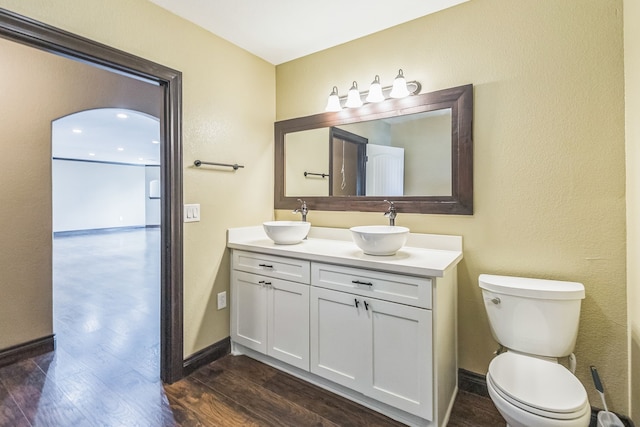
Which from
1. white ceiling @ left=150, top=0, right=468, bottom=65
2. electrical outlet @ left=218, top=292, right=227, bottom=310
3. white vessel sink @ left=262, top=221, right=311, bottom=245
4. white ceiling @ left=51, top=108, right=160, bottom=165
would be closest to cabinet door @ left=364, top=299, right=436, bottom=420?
white vessel sink @ left=262, top=221, right=311, bottom=245

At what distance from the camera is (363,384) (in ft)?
5.56

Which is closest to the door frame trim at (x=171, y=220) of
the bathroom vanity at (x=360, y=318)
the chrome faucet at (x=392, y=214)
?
the bathroom vanity at (x=360, y=318)

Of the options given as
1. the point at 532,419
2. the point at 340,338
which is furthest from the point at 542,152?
the point at 340,338

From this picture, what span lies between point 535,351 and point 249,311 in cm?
169

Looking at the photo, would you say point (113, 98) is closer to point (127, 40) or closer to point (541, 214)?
point (127, 40)

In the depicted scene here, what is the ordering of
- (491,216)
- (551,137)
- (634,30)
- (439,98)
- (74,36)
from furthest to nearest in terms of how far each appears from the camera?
(439,98) < (491,216) < (551,137) < (74,36) < (634,30)

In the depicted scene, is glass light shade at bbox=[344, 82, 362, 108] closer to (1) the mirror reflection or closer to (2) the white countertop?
(1) the mirror reflection

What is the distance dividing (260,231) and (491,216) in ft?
5.49

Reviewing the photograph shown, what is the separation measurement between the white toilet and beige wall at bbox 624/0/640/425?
215mm

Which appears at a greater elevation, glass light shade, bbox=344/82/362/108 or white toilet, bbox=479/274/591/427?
glass light shade, bbox=344/82/362/108

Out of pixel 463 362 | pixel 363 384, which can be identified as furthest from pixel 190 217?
pixel 463 362

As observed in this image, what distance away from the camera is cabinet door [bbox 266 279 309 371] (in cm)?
192

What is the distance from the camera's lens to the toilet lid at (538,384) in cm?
115

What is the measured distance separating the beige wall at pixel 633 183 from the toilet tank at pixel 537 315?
207 mm
